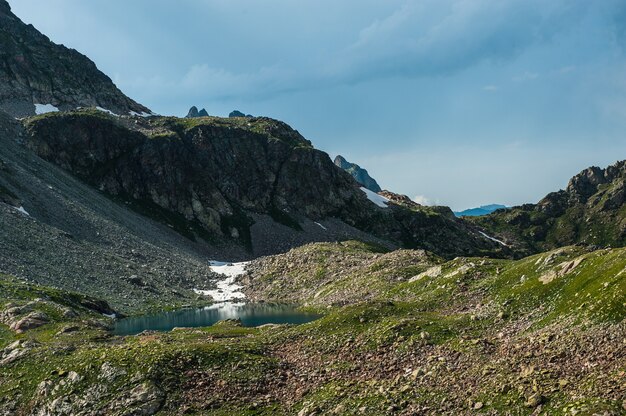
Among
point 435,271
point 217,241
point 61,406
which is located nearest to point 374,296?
point 435,271

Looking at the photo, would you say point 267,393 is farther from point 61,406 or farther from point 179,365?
point 61,406

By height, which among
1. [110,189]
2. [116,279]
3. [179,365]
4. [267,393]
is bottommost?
[267,393]

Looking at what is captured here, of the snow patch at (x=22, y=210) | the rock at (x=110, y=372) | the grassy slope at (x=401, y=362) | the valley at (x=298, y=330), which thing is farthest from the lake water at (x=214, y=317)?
the snow patch at (x=22, y=210)

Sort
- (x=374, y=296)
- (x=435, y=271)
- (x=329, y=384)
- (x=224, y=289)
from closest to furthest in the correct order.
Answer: (x=329, y=384) < (x=435, y=271) < (x=374, y=296) < (x=224, y=289)

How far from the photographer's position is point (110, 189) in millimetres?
173250

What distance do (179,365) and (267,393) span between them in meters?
7.00

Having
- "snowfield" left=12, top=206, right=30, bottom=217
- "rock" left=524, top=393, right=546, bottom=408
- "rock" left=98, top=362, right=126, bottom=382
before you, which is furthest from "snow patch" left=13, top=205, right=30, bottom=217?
"rock" left=524, top=393, right=546, bottom=408

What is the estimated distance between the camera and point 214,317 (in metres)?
81.9

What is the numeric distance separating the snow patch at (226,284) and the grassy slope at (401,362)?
207ft

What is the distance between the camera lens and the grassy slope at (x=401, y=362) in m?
23.0

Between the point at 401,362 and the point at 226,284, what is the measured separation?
308ft

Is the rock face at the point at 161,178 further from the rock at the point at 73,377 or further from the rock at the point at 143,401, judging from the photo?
the rock at the point at 143,401

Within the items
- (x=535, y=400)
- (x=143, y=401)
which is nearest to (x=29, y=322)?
(x=143, y=401)

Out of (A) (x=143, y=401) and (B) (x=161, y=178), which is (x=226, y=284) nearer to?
Answer: (B) (x=161, y=178)
